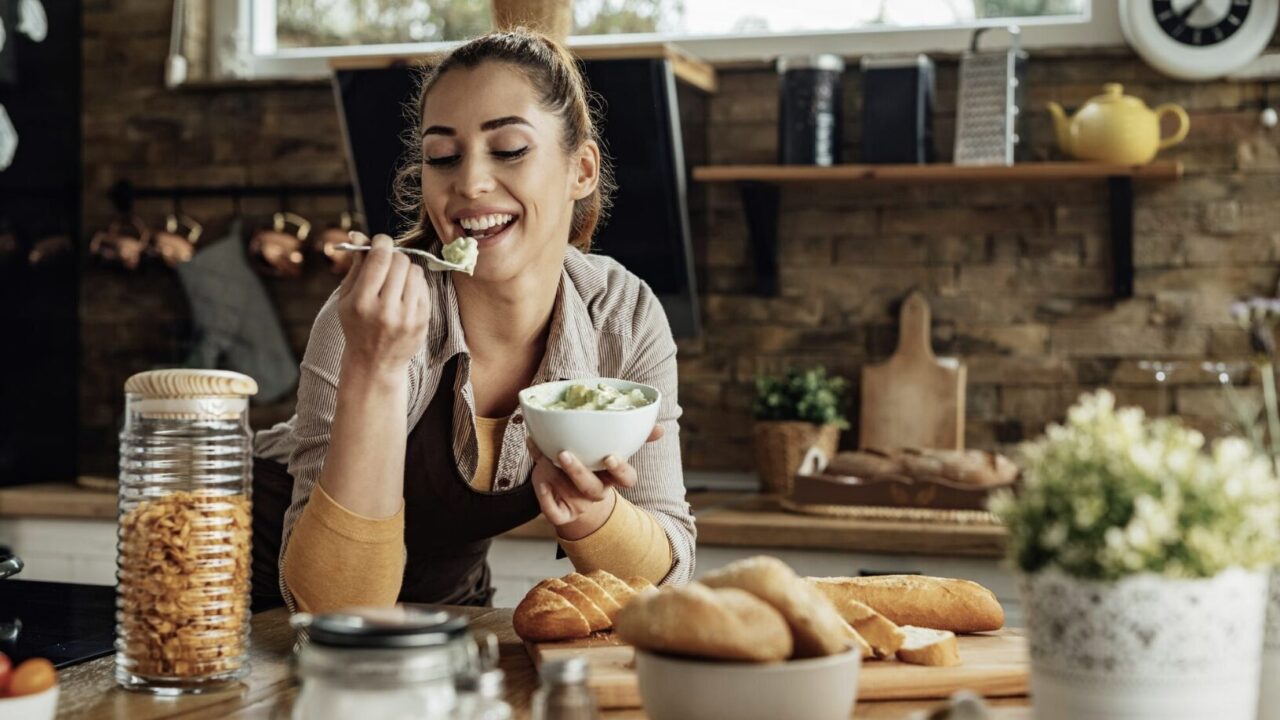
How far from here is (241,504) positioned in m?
1.21

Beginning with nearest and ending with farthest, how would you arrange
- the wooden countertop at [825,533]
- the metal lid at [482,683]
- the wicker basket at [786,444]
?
1. the metal lid at [482,683]
2. the wooden countertop at [825,533]
3. the wicker basket at [786,444]

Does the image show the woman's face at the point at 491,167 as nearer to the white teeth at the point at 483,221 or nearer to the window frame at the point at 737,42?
the white teeth at the point at 483,221

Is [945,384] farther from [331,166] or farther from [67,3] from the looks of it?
[67,3]

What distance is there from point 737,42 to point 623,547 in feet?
6.68

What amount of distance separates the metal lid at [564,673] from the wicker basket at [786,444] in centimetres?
226

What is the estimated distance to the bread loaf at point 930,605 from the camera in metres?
1.35

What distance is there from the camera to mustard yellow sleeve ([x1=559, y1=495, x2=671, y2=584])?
1.61 meters

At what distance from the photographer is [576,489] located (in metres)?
1.53

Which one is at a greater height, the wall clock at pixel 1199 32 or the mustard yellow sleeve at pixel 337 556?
the wall clock at pixel 1199 32

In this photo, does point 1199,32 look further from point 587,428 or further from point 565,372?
point 587,428

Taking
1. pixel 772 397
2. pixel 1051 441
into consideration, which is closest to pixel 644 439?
pixel 1051 441

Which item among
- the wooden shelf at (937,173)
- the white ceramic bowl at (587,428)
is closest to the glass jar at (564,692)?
the white ceramic bowl at (587,428)

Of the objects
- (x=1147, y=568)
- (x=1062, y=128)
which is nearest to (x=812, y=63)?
(x=1062, y=128)

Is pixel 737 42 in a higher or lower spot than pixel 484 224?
higher
